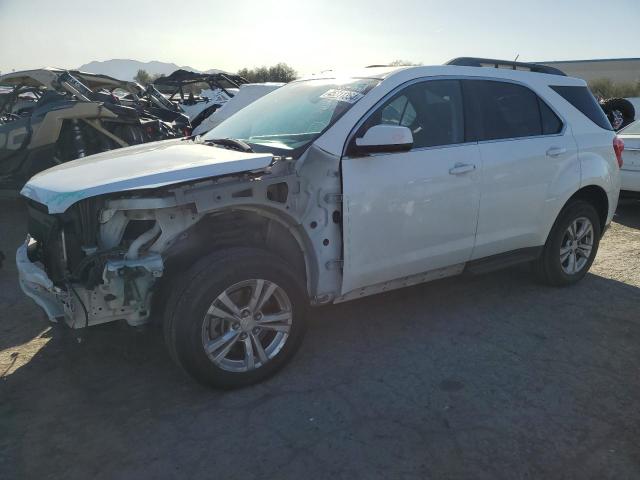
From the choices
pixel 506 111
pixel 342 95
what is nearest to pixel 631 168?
pixel 506 111

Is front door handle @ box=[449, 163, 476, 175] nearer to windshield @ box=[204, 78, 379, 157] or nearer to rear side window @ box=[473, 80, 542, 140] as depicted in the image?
rear side window @ box=[473, 80, 542, 140]

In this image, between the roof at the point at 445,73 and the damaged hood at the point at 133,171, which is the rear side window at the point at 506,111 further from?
the damaged hood at the point at 133,171

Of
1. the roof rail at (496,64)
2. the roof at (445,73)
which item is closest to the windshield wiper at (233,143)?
the roof at (445,73)

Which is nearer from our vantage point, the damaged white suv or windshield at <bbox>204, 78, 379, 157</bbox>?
the damaged white suv

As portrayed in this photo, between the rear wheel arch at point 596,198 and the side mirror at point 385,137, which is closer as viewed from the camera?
the side mirror at point 385,137

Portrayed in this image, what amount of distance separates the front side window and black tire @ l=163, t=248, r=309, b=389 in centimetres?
120

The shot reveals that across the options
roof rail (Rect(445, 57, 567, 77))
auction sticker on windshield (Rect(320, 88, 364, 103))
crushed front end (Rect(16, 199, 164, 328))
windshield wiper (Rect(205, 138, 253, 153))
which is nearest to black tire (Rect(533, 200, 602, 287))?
roof rail (Rect(445, 57, 567, 77))

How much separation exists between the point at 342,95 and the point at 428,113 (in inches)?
26.0

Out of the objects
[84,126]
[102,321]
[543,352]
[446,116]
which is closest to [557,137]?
[446,116]

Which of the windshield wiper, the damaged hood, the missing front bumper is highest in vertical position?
A: the windshield wiper

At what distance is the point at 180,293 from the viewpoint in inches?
118

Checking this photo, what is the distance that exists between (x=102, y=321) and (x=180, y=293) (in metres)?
0.49

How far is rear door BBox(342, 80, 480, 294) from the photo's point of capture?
11.5ft

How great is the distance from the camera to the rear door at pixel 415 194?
3500 millimetres
